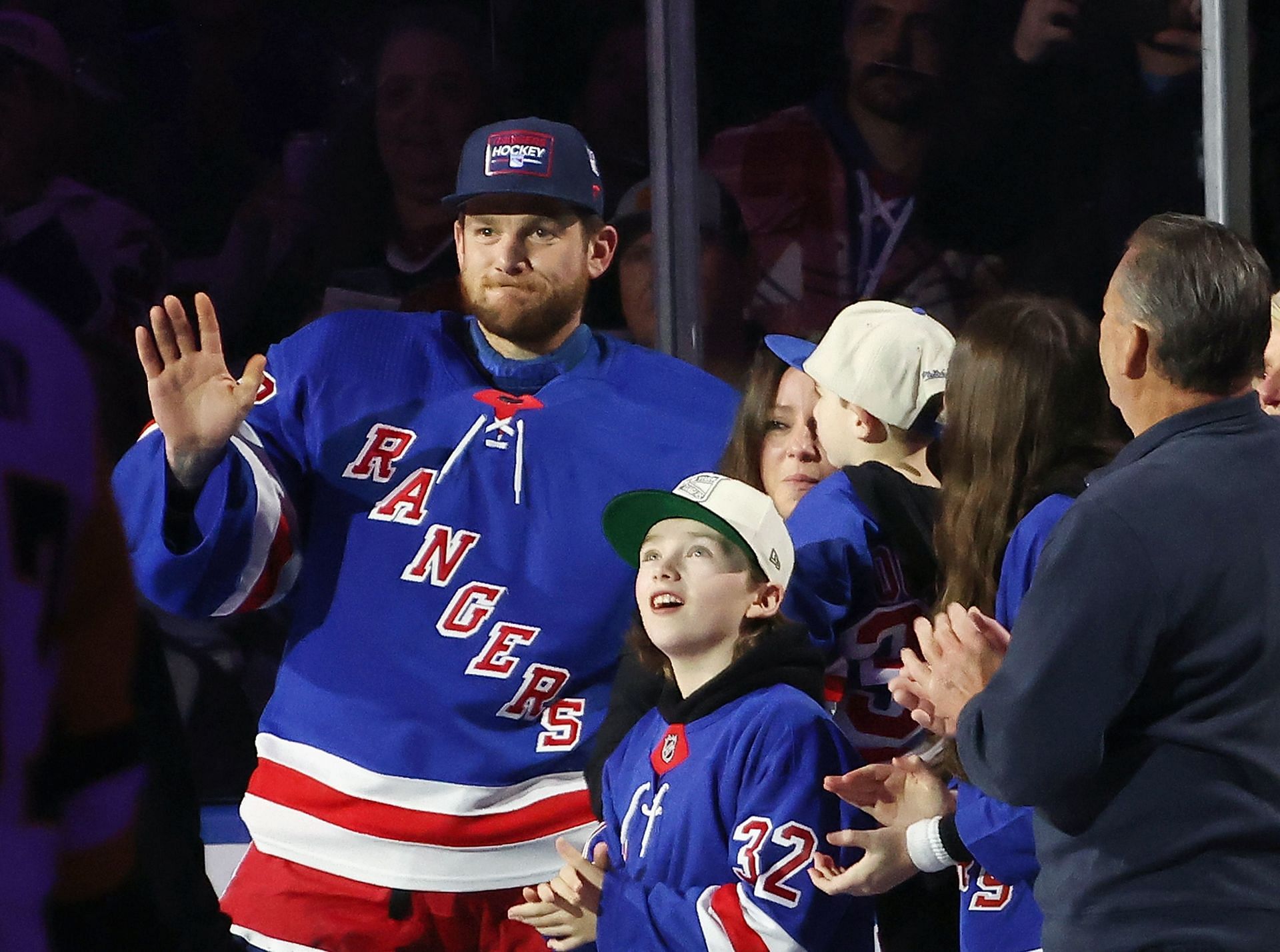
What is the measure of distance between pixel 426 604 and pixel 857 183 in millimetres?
1610

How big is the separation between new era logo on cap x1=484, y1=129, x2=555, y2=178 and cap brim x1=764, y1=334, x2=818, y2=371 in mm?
424

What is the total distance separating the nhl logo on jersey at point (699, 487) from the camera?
2.00 metres

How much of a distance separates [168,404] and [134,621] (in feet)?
4.49

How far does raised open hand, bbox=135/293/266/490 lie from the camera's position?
2025 millimetres

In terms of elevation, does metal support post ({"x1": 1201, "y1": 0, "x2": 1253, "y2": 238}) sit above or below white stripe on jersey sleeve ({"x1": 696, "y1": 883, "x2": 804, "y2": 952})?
above

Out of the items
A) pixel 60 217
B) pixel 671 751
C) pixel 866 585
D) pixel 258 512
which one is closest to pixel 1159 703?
pixel 671 751

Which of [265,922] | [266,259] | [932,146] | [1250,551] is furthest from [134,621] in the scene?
[932,146]

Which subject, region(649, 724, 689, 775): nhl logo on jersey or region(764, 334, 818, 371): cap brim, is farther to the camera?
region(764, 334, 818, 371): cap brim

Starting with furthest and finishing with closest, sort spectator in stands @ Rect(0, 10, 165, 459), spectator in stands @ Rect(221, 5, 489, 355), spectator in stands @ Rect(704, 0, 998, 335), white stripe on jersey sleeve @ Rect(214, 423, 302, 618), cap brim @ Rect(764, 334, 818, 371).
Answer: spectator in stands @ Rect(704, 0, 998, 335) → spectator in stands @ Rect(221, 5, 489, 355) → spectator in stands @ Rect(0, 10, 165, 459) → cap brim @ Rect(764, 334, 818, 371) → white stripe on jersey sleeve @ Rect(214, 423, 302, 618)

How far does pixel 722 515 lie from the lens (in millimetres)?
1964

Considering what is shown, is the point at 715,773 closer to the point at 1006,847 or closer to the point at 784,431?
the point at 1006,847

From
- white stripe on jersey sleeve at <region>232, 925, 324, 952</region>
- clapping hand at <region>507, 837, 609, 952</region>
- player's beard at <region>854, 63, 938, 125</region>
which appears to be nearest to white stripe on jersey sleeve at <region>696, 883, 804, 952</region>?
clapping hand at <region>507, 837, 609, 952</region>

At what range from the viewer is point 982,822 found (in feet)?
5.90

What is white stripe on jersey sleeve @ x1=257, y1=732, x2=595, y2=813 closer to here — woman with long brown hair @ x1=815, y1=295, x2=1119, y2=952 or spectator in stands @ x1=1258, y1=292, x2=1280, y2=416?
woman with long brown hair @ x1=815, y1=295, x2=1119, y2=952
